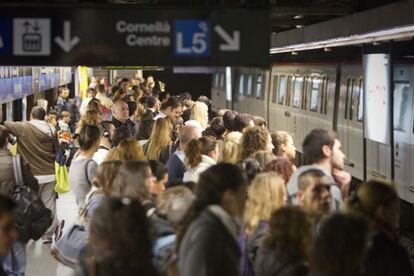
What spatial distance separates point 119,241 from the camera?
4660mm

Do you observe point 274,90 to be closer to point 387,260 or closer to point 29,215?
point 29,215

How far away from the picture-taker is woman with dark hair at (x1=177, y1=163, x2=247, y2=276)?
4895mm

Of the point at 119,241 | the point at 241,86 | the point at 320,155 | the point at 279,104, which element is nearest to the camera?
the point at 119,241

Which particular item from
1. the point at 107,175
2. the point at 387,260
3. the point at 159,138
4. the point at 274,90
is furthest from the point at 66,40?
the point at 274,90

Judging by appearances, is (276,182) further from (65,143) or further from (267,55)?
(65,143)

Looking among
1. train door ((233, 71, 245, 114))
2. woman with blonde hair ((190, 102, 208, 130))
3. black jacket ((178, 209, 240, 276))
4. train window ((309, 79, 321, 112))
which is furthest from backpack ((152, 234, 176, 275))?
train door ((233, 71, 245, 114))

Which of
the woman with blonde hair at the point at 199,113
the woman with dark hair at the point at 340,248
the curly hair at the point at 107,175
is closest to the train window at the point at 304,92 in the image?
the woman with blonde hair at the point at 199,113

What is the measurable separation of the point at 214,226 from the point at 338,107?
46.5 feet

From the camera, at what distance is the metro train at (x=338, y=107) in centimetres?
1436

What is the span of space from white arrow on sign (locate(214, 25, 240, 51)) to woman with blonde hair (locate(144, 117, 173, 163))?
310cm

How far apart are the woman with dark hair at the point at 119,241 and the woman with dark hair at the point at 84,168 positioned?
12.2ft

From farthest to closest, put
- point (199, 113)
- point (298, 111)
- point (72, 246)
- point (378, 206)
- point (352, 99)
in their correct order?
point (298, 111), point (352, 99), point (199, 113), point (72, 246), point (378, 206)

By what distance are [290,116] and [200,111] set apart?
11.3 metres

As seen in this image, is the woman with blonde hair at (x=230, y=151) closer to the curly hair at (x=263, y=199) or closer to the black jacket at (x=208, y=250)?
the curly hair at (x=263, y=199)
